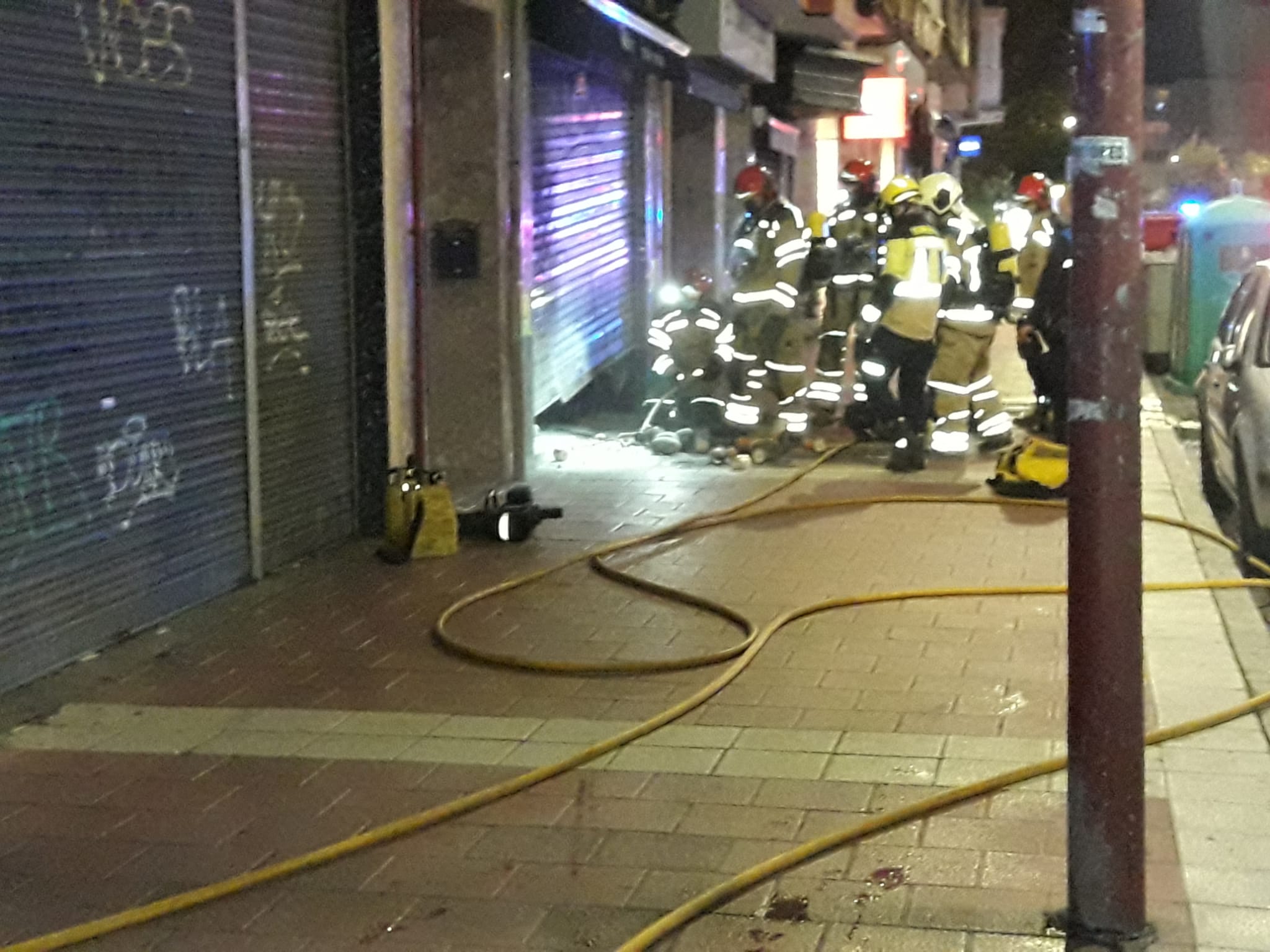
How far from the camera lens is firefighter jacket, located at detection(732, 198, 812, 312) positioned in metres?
12.0

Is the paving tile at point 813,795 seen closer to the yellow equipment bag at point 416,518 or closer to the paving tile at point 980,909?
the paving tile at point 980,909

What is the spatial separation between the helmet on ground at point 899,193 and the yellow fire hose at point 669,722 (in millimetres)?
2678

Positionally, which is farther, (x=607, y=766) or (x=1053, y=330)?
(x=1053, y=330)

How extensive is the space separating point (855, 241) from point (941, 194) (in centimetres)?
198

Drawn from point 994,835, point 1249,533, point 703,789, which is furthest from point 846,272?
point 994,835

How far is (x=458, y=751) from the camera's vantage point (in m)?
5.66

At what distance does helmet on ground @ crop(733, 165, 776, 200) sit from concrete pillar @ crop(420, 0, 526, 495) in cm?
220

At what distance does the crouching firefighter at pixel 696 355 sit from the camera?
493 inches

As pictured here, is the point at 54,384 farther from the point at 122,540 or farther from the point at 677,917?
the point at 677,917

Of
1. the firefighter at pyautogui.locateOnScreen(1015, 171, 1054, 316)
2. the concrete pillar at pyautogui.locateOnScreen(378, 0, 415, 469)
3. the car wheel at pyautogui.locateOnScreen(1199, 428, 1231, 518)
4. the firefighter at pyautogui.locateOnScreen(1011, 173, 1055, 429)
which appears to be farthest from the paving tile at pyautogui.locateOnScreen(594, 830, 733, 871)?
the firefighter at pyautogui.locateOnScreen(1015, 171, 1054, 316)

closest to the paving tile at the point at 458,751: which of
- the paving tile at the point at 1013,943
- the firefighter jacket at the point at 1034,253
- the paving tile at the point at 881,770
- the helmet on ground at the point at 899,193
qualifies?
the paving tile at the point at 881,770

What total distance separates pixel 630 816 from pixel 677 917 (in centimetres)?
84

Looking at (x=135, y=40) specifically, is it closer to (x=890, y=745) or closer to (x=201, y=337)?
(x=201, y=337)

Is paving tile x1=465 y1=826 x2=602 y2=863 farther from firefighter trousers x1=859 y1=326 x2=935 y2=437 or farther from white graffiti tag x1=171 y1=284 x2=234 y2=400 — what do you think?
firefighter trousers x1=859 y1=326 x2=935 y2=437
